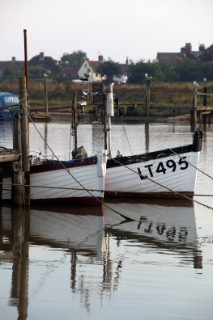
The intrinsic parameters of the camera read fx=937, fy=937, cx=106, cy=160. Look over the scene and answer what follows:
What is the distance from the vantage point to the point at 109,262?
18266 millimetres

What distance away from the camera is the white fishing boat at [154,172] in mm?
25672

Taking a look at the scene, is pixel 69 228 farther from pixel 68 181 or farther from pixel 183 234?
pixel 183 234

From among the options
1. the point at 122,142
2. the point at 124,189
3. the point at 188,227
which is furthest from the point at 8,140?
the point at 188,227

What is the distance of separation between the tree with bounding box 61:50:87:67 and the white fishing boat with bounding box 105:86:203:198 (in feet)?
396

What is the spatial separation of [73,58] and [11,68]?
21.1 m

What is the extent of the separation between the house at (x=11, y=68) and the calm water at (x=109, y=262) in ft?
318

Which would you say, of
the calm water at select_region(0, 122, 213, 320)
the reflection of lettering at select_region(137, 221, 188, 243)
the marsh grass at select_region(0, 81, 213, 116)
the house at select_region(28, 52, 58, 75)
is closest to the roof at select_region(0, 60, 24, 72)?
the house at select_region(28, 52, 58, 75)

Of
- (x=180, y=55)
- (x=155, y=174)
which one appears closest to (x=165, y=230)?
(x=155, y=174)

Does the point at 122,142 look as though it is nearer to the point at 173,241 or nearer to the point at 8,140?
the point at 8,140

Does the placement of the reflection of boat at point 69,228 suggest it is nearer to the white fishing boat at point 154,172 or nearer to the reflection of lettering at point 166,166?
the white fishing boat at point 154,172

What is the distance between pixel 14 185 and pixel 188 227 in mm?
4524

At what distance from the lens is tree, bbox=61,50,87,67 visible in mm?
148050

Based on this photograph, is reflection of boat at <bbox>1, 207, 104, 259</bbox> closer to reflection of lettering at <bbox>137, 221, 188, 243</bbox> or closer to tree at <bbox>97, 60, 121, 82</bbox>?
reflection of lettering at <bbox>137, 221, 188, 243</bbox>

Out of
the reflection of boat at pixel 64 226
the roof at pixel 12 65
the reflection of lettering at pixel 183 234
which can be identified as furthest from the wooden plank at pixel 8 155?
the roof at pixel 12 65
